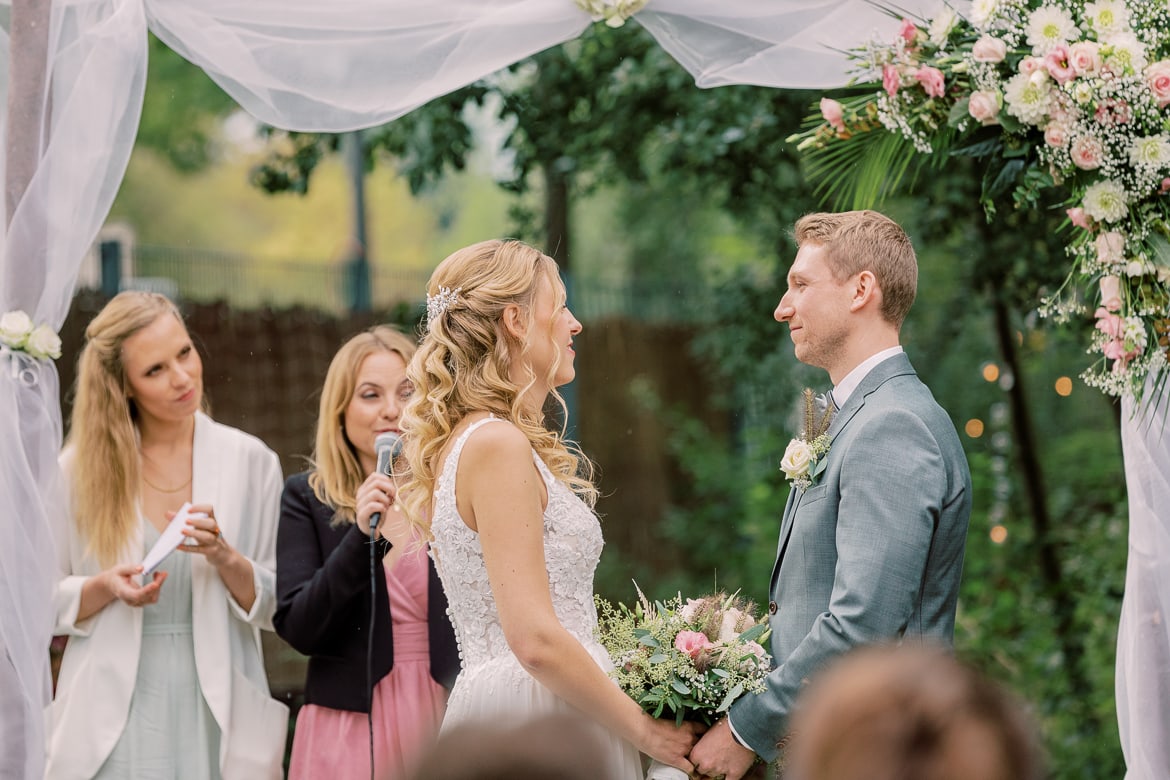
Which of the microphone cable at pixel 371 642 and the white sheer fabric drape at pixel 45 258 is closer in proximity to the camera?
the white sheer fabric drape at pixel 45 258

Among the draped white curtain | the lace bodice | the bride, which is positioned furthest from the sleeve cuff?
the draped white curtain

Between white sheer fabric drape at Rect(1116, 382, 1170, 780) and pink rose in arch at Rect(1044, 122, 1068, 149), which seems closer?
pink rose in arch at Rect(1044, 122, 1068, 149)

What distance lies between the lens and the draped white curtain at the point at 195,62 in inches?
135

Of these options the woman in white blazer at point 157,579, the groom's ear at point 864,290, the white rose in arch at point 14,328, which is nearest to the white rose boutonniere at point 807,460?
the groom's ear at point 864,290

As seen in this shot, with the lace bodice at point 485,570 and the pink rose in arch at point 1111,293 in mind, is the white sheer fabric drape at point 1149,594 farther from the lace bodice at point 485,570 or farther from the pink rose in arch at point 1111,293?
the lace bodice at point 485,570

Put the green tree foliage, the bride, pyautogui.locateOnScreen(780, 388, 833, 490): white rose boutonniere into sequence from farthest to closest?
1. the green tree foliage
2. pyautogui.locateOnScreen(780, 388, 833, 490): white rose boutonniere
3. the bride

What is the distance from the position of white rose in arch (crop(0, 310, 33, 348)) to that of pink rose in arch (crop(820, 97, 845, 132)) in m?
2.21

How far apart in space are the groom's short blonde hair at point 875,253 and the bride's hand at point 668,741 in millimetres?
1111

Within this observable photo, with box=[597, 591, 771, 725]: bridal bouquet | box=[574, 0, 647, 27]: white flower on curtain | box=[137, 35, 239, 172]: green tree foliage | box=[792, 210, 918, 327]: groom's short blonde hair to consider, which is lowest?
box=[597, 591, 771, 725]: bridal bouquet

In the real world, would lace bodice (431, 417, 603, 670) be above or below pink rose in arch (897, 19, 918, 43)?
below

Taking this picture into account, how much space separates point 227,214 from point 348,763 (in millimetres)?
24443

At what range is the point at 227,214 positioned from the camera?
88.0 feet

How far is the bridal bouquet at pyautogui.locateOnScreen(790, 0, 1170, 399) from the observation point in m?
3.24

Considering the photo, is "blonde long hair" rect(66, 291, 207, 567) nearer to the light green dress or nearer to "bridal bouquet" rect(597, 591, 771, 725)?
the light green dress
